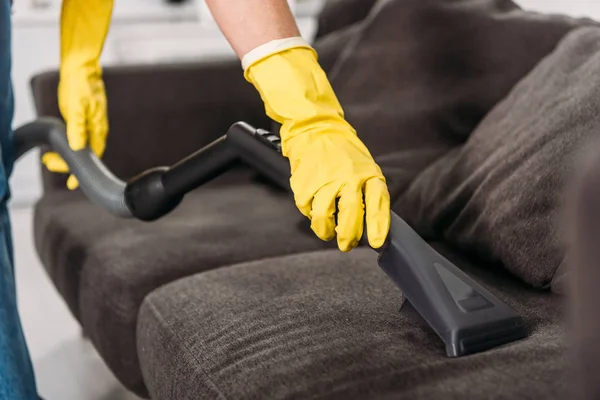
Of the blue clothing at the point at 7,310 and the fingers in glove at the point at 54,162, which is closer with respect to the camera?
the blue clothing at the point at 7,310

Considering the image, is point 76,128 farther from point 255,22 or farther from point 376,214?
point 376,214

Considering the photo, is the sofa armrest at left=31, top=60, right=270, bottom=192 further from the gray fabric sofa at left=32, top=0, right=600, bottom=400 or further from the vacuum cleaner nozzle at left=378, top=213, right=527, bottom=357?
the vacuum cleaner nozzle at left=378, top=213, right=527, bottom=357

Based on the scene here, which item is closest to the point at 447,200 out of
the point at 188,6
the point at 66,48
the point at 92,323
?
the point at 92,323

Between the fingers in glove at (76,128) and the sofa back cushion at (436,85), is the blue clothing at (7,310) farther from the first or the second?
the sofa back cushion at (436,85)

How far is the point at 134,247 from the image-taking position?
1.47m

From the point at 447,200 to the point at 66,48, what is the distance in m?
0.80

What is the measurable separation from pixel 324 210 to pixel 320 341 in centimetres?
16

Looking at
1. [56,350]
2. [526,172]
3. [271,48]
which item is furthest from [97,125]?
[56,350]

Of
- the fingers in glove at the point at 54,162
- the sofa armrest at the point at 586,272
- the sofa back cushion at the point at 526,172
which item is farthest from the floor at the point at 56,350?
the sofa armrest at the point at 586,272

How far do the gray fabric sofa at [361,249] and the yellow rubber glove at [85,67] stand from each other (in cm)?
22

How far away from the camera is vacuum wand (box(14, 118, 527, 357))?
2.83 ft

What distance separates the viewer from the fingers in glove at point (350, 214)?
3.00 ft

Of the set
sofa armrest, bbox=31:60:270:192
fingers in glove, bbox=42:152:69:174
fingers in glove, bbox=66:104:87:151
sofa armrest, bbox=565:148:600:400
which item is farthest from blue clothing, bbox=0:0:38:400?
sofa armrest, bbox=565:148:600:400

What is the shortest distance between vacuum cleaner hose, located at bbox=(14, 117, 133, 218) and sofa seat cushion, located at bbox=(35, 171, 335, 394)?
10 cm
